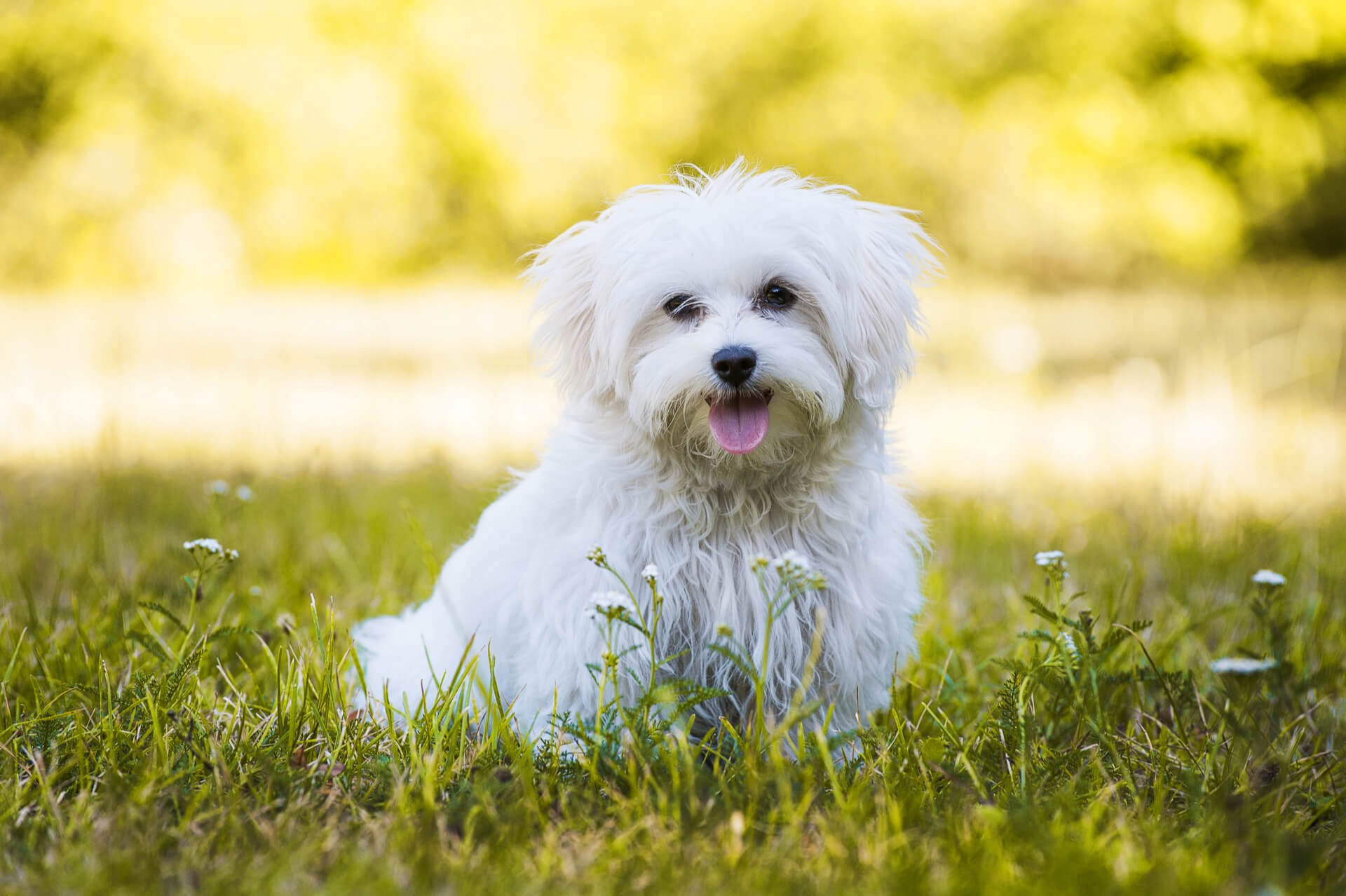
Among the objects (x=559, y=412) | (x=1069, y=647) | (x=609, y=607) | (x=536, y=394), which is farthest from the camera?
(x=536, y=394)

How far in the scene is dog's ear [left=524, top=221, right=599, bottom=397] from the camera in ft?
8.77

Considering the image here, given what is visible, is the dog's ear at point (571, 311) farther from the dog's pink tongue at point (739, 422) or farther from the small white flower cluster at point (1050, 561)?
the small white flower cluster at point (1050, 561)

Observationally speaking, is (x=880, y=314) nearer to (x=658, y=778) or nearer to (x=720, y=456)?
(x=720, y=456)

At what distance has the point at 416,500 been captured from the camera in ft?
16.8

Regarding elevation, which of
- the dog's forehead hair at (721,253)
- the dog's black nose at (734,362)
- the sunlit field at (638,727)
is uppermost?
the dog's forehead hair at (721,253)

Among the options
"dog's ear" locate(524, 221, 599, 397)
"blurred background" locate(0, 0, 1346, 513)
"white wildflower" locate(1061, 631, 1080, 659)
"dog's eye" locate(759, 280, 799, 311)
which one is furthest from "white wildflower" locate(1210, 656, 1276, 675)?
"blurred background" locate(0, 0, 1346, 513)

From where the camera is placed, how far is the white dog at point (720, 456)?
2.44m

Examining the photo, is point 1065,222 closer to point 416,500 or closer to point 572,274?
point 416,500

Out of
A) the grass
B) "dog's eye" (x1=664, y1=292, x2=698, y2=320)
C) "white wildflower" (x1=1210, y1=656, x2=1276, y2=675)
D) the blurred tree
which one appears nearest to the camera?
the grass

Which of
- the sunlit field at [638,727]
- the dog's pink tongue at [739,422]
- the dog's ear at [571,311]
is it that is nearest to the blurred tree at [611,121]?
the sunlit field at [638,727]

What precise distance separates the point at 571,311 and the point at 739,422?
0.54 metres

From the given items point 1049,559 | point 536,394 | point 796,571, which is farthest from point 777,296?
point 536,394

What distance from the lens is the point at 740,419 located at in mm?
2436

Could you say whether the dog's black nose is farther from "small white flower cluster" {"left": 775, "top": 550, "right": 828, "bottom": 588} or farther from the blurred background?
the blurred background
